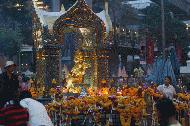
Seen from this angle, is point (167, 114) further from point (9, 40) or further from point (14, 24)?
point (14, 24)

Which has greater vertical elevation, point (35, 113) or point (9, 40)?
point (35, 113)

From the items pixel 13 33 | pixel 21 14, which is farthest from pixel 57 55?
pixel 21 14

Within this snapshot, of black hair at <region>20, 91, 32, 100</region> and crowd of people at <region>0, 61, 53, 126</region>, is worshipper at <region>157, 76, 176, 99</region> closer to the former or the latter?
black hair at <region>20, 91, 32, 100</region>

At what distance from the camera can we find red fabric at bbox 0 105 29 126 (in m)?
7.55

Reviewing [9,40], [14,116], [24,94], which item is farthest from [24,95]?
[9,40]

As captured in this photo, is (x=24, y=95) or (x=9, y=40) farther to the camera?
(x=9, y=40)

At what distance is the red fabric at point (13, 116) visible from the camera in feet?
24.8

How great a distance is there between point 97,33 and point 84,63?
146 centimetres

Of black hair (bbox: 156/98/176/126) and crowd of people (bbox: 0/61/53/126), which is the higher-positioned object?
black hair (bbox: 156/98/176/126)

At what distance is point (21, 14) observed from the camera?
4531cm

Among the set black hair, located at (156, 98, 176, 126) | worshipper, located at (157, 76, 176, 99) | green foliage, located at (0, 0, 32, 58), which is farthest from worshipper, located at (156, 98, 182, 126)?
green foliage, located at (0, 0, 32, 58)

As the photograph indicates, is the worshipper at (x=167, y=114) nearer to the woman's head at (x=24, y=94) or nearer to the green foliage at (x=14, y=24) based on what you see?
the woman's head at (x=24, y=94)

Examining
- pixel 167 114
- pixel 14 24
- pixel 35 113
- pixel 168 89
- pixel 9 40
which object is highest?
pixel 167 114

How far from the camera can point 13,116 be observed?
7.55 m
